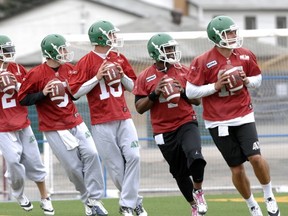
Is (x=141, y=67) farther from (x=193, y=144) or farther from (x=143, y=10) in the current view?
(x=143, y=10)

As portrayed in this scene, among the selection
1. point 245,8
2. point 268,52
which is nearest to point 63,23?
Result: point 245,8

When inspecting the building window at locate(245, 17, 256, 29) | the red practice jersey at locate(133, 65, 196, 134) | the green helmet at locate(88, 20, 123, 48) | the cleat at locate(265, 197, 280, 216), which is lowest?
the building window at locate(245, 17, 256, 29)

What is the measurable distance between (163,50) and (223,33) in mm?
813

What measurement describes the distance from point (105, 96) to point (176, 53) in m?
0.97

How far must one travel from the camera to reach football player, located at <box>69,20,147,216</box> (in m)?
11.3

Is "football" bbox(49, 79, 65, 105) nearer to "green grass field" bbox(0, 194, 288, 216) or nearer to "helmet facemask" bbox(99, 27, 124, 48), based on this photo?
"helmet facemask" bbox(99, 27, 124, 48)

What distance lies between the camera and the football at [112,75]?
11125 millimetres

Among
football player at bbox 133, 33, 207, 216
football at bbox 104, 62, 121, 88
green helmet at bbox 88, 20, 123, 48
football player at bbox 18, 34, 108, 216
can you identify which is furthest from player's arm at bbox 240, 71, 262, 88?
football player at bbox 18, 34, 108, 216

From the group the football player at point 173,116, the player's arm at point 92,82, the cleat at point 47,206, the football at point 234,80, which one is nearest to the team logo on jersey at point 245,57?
the football at point 234,80

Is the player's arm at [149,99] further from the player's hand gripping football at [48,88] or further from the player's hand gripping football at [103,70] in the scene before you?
the player's hand gripping football at [48,88]

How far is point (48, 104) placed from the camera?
11844 mm

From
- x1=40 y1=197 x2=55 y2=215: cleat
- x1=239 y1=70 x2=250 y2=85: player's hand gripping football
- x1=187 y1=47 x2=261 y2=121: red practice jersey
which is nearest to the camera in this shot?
x1=239 y1=70 x2=250 y2=85: player's hand gripping football

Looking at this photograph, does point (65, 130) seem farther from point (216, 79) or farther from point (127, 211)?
point (216, 79)

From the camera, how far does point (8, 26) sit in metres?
41.4
